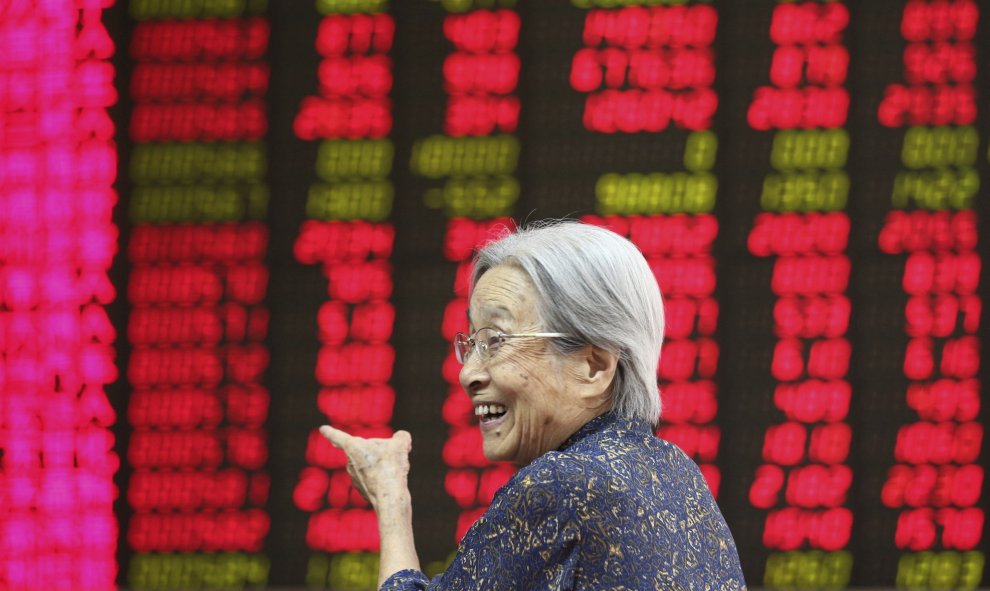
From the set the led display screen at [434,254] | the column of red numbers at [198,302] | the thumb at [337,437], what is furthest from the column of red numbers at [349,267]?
→ the thumb at [337,437]

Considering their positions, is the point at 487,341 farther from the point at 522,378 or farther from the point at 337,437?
the point at 337,437

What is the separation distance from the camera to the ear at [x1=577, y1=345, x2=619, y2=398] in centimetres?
127

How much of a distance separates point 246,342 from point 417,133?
79 cm

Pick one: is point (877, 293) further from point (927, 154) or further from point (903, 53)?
point (903, 53)

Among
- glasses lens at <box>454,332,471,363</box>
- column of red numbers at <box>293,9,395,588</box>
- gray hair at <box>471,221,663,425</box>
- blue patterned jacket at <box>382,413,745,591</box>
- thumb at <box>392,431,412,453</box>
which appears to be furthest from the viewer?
column of red numbers at <box>293,9,395,588</box>

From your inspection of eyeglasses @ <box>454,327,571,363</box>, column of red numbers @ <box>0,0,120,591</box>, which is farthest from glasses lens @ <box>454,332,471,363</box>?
column of red numbers @ <box>0,0,120,591</box>

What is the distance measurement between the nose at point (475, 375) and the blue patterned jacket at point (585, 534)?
0.58 feet

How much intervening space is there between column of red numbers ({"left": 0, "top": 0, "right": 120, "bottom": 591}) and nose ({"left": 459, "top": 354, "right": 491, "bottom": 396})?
256 cm

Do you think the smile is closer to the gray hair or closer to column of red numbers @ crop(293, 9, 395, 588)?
the gray hair

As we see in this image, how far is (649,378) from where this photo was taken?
129 cm

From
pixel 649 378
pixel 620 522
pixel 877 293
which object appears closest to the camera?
pixel 620 522

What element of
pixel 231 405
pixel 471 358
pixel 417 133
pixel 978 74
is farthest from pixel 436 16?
pixel 471 358

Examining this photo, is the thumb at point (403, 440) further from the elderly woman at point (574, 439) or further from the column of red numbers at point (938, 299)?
the column of red numbers at point (938, 299)

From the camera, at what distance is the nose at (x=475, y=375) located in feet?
4.30
